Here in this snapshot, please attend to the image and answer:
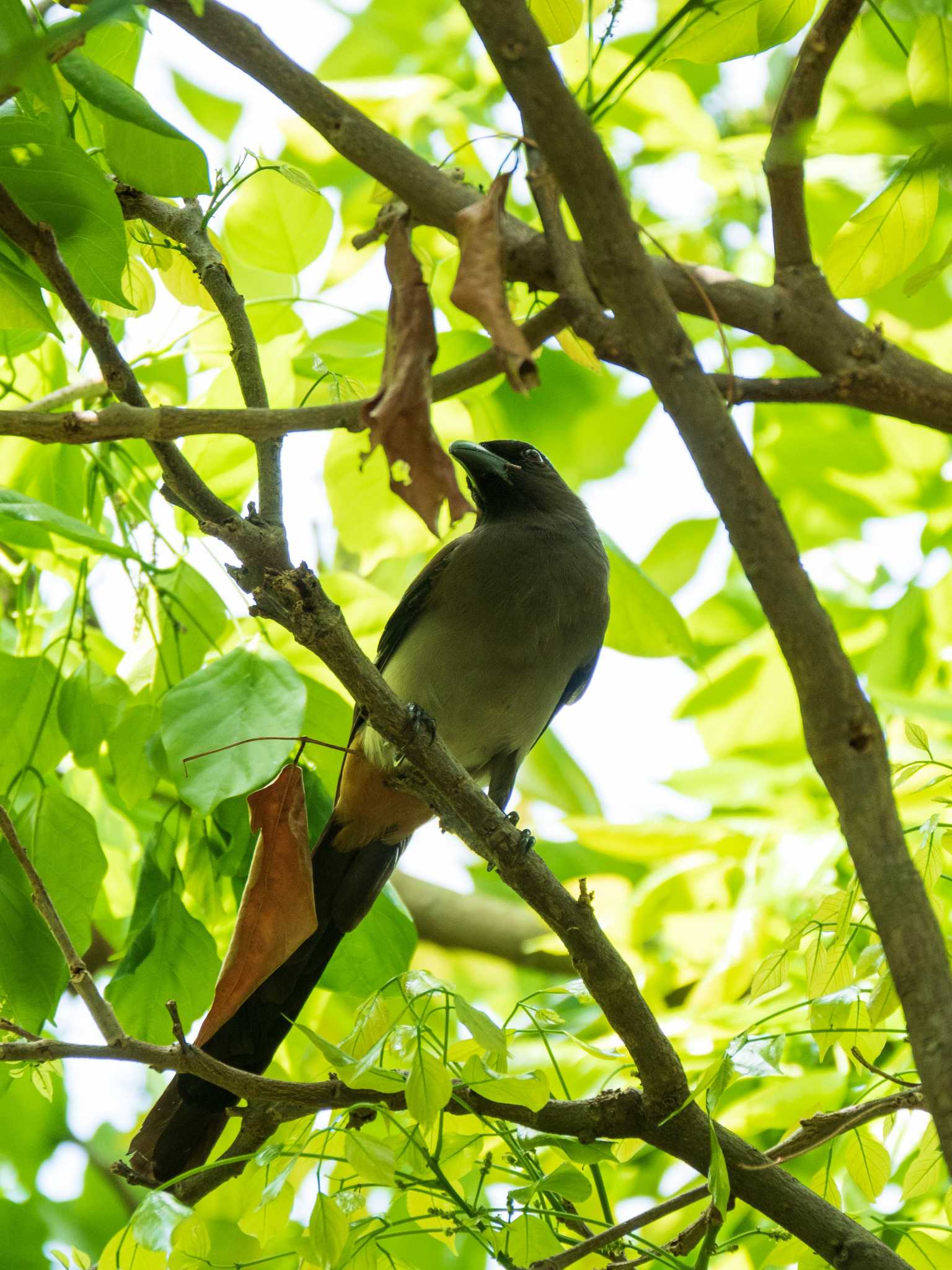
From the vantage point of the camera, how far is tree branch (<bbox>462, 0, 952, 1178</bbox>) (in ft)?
4.98

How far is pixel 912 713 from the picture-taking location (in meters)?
3.76

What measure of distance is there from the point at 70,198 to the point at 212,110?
4450 mm

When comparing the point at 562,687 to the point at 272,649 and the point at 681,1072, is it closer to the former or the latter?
the point at 272,649

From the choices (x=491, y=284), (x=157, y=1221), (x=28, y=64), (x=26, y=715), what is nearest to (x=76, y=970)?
(x=157, y=1221)

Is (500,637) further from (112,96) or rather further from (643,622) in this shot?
(112,96)

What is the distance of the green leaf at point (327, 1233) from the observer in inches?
85.0

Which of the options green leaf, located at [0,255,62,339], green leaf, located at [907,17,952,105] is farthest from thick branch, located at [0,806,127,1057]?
green leaf, located at [907,17,952,105]

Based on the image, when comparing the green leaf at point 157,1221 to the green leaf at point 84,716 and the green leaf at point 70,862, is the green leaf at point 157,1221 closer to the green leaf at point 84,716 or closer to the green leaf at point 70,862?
the green leaf at point 70,862

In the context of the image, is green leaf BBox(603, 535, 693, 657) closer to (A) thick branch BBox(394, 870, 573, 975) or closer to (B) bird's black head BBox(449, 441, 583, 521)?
(B) bird's black head BBox(449, 441, 583, 521)

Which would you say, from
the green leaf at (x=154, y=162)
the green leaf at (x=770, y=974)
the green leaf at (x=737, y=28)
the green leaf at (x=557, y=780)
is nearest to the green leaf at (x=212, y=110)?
the green leaf at (x=557, y=780)

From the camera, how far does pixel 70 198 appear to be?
224 centimetres

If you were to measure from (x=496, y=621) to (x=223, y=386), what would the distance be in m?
1.37

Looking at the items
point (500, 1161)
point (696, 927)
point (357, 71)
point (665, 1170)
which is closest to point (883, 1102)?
point (500, 1161)

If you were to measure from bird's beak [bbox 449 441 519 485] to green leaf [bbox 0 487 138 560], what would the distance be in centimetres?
208
